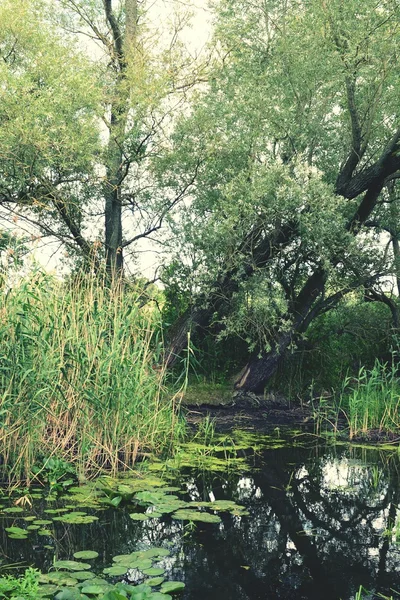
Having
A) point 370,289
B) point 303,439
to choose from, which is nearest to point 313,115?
point 370,289

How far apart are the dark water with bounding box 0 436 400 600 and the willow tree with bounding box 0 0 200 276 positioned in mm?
4975

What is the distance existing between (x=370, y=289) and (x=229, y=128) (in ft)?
12.3

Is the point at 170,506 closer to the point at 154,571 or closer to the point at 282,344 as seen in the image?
the point at 154,571

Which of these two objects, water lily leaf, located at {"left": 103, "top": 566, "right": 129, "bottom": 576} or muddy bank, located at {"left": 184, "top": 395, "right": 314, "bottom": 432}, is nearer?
water lily leaf, located at {"left": 103, "top": 566, "right": 129, "bottom": 576}

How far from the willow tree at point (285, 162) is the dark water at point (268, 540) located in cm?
446

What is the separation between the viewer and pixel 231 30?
1070cm

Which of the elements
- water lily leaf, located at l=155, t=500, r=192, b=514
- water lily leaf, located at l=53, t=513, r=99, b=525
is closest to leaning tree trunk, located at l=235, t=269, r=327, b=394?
water lily leaf, located at l=155, t=500, r=192, b=514

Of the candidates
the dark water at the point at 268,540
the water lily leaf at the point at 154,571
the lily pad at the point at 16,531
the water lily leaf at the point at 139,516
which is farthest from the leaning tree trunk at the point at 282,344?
the water lily leaf at the point at 154,571

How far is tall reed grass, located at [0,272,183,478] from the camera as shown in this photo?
5.50 meters

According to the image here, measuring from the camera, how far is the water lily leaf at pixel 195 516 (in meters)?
4.65

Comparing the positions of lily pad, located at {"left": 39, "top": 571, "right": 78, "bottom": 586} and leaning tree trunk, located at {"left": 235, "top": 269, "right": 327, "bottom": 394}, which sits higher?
leaning tree trunk, located at {"left": 235, "top": 269, "right": 327, "bottom": 394}

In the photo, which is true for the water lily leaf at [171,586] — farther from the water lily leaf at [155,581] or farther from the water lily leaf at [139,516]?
the water lily leaf at [139,516]

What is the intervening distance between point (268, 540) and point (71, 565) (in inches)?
53.6

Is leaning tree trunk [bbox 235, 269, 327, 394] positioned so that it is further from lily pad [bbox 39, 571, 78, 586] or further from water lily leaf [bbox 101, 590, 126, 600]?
water lily leaf [bbox 101, 590, 126, 600]
